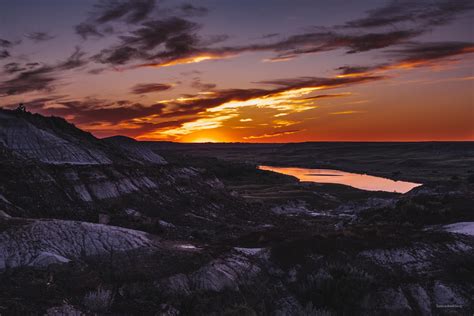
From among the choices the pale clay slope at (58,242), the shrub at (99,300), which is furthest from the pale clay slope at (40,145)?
the shrub at (99,300)

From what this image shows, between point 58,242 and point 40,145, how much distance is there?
29663mm

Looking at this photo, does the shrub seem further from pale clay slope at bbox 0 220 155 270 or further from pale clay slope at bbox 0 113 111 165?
pale clay slope at bbox 0 113 111 165

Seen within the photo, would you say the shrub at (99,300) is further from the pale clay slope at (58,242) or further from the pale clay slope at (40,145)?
the pale clay slope at (40,145)

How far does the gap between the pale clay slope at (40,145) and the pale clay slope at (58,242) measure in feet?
82.3

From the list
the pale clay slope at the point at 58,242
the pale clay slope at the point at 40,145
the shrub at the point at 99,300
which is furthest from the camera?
the pale clay slope at the point at 40,145

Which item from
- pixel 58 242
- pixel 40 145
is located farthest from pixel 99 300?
pixel 40 145

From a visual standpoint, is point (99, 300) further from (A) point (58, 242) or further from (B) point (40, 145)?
(B) point (40, 145)

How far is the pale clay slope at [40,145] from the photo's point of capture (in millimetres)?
41750

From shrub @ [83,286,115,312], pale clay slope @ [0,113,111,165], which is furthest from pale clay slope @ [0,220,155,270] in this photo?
pale clay slope @ [0,113,111,165]

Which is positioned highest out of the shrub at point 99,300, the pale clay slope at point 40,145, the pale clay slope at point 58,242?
the pale clay slope at point 40,145

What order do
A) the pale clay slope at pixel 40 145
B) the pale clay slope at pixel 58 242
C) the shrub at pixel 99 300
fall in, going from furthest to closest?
the pale clay slope at pixel 40 145 → the pale clay slope at pixel 58 242 → the shrub at pixel 99 300

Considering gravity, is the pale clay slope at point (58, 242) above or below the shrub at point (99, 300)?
above

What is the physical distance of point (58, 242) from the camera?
56.8 feet

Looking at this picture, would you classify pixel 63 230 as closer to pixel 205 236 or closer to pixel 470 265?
pixel 205 236
